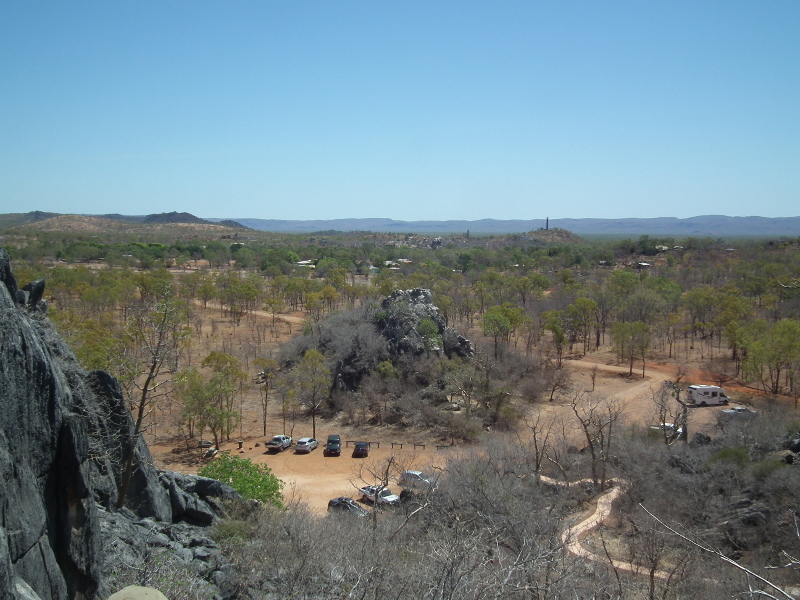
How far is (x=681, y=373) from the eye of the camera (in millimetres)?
35344

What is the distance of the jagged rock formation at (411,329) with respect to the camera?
31.3m

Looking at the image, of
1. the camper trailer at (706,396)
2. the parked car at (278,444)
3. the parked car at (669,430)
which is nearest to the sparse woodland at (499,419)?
the parked car at (669,430)

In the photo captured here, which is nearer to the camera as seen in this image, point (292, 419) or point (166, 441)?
point (166, 441)

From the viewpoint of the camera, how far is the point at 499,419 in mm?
26625

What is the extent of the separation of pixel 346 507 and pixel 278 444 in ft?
26.3

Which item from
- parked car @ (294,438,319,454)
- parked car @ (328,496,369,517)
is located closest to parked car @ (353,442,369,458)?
parked car @ (294,438,319,454)

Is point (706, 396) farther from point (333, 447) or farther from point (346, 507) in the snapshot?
point (346, 507)

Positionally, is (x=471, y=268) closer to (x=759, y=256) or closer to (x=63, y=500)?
(x=759, y=256)

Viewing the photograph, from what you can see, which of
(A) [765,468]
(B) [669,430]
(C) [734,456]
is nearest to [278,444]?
(B) [669,430]

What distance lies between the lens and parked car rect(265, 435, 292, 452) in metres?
24.2

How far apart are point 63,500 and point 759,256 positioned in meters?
90.1

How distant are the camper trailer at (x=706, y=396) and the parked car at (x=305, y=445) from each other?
1873 centimetres

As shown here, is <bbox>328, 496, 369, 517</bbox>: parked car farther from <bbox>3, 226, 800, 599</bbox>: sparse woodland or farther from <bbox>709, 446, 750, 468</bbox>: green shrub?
<bbox>709, 446, 750, 468</bbox>: green shrub

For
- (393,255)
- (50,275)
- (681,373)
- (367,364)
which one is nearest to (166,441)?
(367,364)
